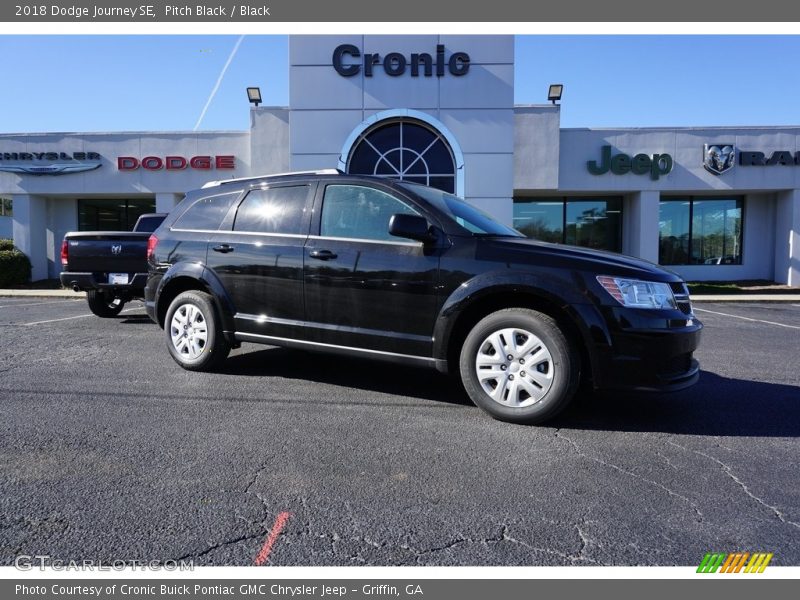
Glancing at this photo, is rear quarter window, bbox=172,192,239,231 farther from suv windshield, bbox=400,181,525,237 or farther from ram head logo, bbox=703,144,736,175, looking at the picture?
ram head logo, bbox=703,144,736,175

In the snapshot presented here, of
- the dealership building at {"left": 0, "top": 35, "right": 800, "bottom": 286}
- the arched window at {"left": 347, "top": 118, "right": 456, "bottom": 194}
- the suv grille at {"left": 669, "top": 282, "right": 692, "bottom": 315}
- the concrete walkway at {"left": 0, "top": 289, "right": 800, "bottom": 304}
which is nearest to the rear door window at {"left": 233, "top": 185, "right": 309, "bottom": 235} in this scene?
the suv grille at {"left": 669, "top": 282, "right": 692, "bottom": 315}

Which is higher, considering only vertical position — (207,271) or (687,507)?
(207,271)

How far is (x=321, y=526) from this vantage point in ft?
8.20

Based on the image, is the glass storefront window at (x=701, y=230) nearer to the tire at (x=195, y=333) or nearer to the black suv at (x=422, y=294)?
the black suv at (x=422, y=294)

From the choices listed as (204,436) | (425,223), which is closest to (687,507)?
(425,223)

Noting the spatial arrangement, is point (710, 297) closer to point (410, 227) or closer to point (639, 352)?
point (639, 352)

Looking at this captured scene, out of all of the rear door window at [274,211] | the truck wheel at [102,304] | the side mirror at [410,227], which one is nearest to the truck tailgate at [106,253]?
the truck wheel at [102,304]

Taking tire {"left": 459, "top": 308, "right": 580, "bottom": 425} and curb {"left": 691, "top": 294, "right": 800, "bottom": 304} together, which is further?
curb {"left": 691, "top": 294, "right": 800, "bottom": 304}

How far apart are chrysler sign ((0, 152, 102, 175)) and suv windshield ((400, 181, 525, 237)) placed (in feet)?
61.1

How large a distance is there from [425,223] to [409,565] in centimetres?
249

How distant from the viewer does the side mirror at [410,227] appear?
159 inches

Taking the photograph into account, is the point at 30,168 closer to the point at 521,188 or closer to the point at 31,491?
→ the point at 521,188

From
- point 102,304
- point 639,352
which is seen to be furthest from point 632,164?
point 639,352

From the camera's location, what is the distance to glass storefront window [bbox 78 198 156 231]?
21.6m
